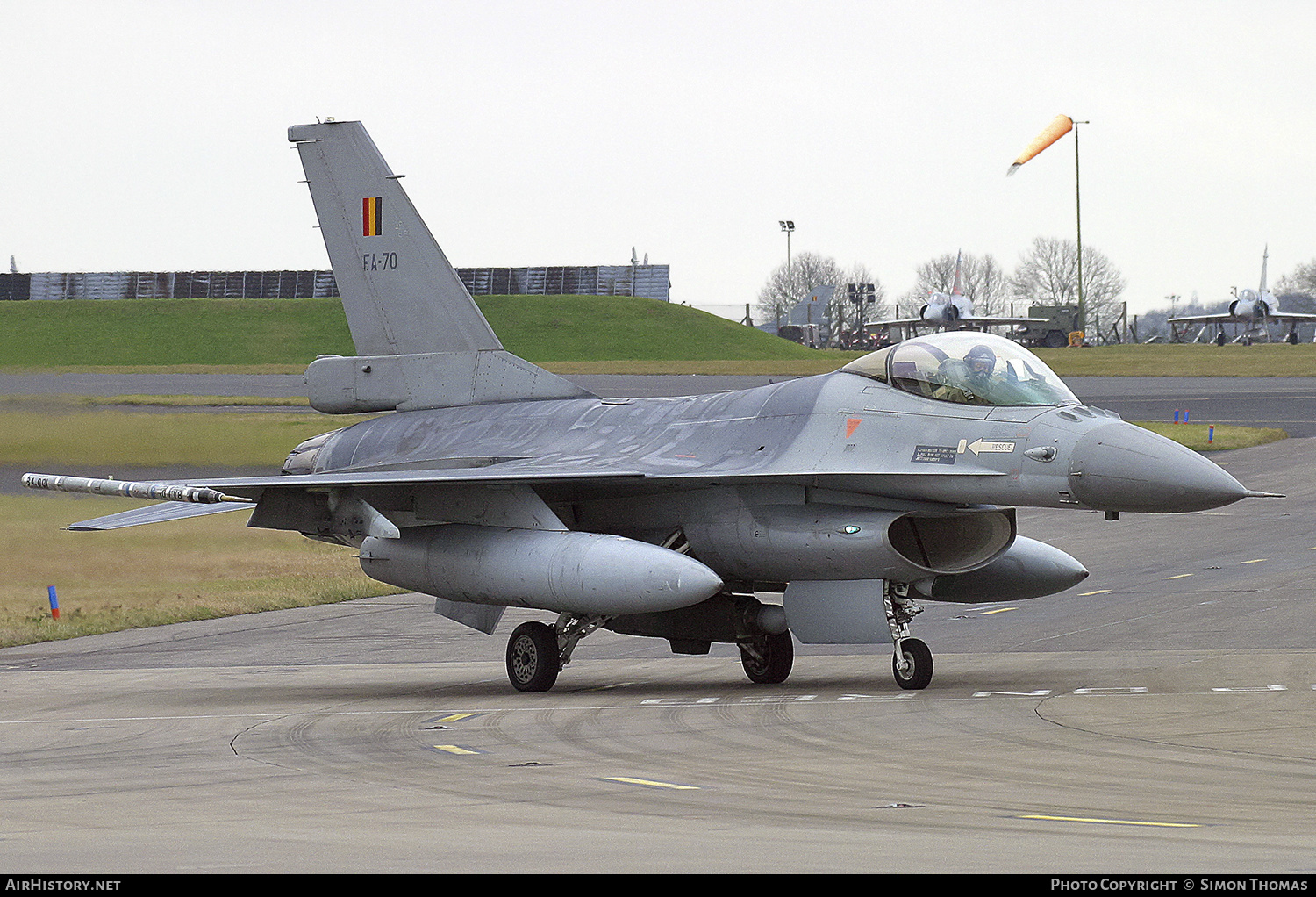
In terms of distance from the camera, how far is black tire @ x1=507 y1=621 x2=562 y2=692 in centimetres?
1494

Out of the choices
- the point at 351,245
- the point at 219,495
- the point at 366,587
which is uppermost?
the point at 351,245

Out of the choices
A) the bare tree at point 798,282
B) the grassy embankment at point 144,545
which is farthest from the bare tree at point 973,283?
the grassy embankment at point 144,545

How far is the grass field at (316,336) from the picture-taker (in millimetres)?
89438

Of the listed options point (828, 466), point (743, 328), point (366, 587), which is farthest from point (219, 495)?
point (743, 328)

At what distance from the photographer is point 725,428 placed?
1489cm

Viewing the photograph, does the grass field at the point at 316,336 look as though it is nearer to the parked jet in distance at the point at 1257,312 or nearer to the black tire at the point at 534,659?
the parked jet in distance at the point at 1257,312

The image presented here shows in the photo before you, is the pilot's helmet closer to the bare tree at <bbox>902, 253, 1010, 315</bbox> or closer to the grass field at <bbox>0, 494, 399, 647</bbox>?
the grass field at <bbox>0, 494, 399, 647</bbox>

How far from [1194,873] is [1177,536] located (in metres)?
22.7

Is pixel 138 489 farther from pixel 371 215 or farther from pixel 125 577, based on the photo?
pixel 125 577

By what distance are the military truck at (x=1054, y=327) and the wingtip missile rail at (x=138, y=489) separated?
81.0 metres

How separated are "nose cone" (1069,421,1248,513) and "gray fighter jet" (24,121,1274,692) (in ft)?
→ 0.05

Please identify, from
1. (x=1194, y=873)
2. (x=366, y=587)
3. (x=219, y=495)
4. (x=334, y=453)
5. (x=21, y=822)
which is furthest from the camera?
(x=366, y=587)

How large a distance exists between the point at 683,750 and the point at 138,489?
6.59m

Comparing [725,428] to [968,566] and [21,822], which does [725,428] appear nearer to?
[968,566]
